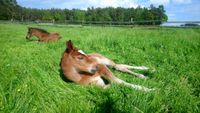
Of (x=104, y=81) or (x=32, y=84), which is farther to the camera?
(x=104, y=81)

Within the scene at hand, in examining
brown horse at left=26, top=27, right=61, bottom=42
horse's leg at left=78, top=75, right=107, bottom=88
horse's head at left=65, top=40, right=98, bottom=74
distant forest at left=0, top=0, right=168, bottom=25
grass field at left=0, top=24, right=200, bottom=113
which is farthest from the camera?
distant forest at left=0, top=0, right=168, bottom=25

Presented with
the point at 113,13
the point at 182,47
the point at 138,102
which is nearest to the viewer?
the point at 138,102

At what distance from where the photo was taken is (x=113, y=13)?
405 ft

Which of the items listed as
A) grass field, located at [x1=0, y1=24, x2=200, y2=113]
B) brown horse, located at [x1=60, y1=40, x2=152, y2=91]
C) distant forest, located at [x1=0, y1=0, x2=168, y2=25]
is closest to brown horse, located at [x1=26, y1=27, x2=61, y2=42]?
grass field, located at [x1=0, y1=24, x2=200, y2=113]

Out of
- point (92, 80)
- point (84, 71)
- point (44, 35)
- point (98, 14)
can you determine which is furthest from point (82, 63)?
point (98, 14)

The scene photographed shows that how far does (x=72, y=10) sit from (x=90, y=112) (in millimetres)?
151113

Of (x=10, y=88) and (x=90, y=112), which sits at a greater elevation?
(x=10, y=88)

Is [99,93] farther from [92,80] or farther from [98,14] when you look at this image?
[98,14]

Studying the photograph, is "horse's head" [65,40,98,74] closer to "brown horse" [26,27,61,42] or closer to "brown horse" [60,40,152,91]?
"brown horse" [60,40,152,91]

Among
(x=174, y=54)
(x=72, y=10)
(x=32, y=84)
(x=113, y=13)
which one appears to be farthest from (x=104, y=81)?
(x=72, y=10)

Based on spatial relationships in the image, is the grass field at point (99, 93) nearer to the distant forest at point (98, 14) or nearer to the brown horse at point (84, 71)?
the brown horse at point (84, 71)

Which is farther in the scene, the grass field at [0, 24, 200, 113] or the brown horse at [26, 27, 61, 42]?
the brown horse at [26, 27, 61, 42]

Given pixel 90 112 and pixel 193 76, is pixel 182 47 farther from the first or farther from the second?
pixel 90 112

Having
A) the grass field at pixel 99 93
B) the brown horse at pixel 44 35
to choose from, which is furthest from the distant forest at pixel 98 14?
the grass field at pixel 99 93
